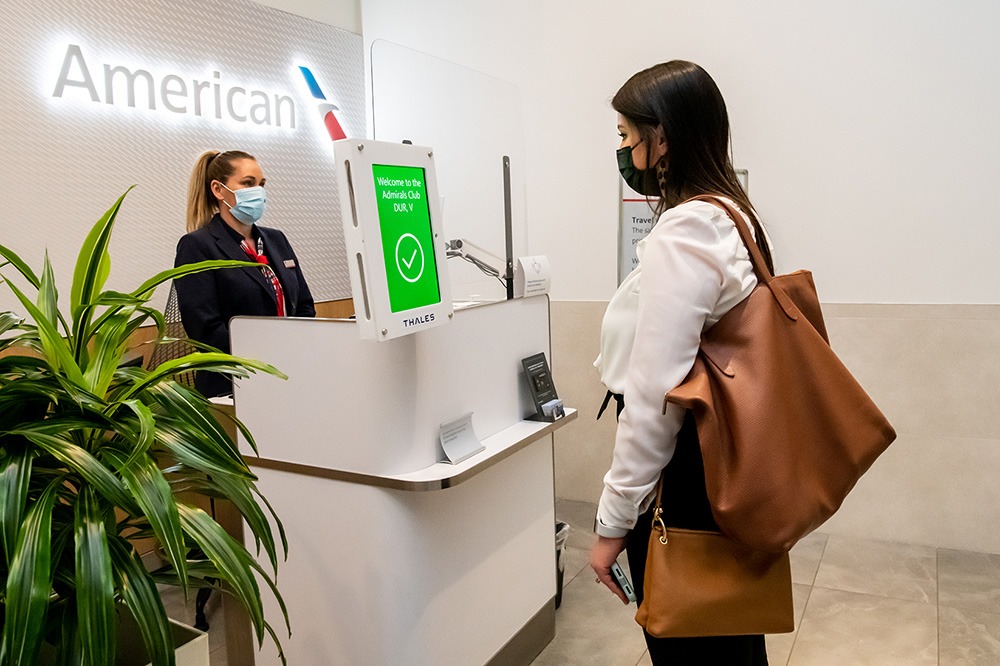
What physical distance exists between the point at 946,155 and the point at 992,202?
0.26m

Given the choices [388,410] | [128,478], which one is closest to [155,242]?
[388,410]

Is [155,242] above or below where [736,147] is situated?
below

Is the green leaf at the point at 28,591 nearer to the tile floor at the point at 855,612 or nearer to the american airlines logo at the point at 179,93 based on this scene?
the tile floor at the point at 855,612

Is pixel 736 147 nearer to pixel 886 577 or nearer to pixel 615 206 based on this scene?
pixel 615 206

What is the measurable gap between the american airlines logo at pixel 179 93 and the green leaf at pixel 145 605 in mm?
2546

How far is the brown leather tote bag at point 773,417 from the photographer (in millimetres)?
1201

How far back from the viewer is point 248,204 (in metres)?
2.93

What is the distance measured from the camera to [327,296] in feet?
14.3

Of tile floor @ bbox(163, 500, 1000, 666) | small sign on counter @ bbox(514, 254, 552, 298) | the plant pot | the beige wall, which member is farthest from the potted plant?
the beige wall

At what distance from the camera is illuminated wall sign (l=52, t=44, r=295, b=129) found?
308cm

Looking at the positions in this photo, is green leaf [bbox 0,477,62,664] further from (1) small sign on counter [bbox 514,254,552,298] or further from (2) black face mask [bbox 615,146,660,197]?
(1) small sign on counter [bbox 514,254,552,298]

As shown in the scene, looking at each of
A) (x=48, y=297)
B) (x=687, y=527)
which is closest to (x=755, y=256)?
(x=687, y=527)

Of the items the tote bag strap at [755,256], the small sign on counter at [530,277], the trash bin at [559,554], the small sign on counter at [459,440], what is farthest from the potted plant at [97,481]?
the trash bin at [559,554]

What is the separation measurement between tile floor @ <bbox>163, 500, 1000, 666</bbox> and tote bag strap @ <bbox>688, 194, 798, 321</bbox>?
1754 mm
